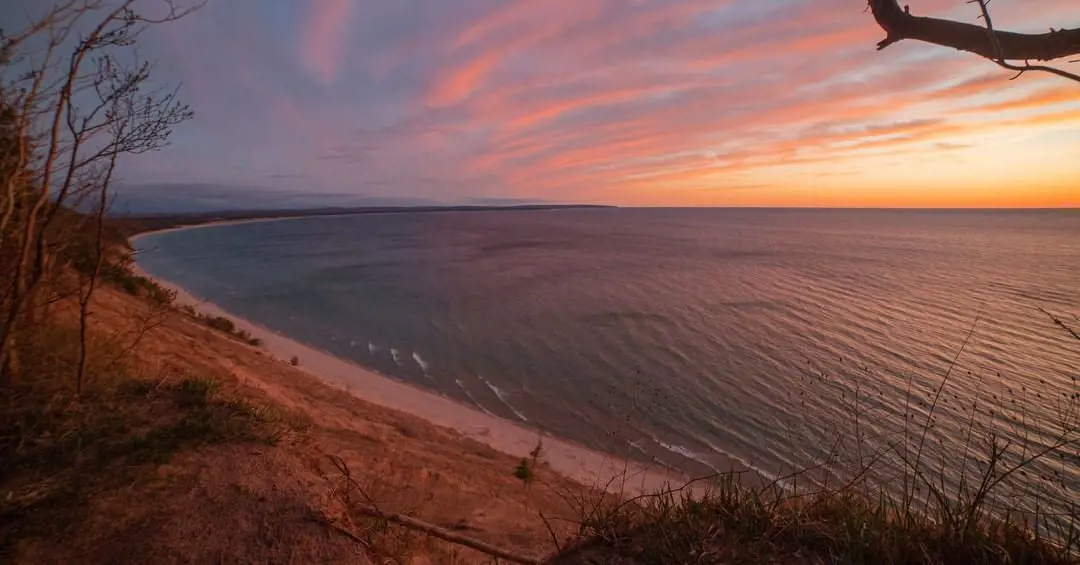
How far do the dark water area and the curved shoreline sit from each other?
614 mm

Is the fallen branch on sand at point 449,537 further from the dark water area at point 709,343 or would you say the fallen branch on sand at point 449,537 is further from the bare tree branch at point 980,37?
the bare tree branch at point 980,37

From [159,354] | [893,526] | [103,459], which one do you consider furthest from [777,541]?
[159,354]

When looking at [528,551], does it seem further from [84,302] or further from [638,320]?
[638,320]

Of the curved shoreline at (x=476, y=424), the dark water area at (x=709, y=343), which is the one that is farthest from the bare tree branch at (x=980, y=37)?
the curved shoreline at (x=476, y=424)

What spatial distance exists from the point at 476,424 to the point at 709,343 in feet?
35.2

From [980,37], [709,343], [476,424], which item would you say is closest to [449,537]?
[980,37]

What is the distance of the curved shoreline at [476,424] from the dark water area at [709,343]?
24.2 inches

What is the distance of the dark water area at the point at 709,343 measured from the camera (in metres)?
11.5

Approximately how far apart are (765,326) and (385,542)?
2015 centimetres

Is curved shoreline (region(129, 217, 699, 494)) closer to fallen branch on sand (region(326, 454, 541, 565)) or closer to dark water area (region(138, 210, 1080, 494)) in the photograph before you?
dark water area (region(138, 210, 1080, 494))

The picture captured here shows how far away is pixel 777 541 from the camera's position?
2846mm

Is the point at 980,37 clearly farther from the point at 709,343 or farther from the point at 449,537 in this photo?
the point at 709,343

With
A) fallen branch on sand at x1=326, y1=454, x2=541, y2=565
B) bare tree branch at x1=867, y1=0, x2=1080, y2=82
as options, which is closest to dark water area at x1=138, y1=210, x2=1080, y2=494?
bare tree branch at x1=867, y1=0, x2=1080, y2=82

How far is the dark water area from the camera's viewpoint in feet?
37.9
